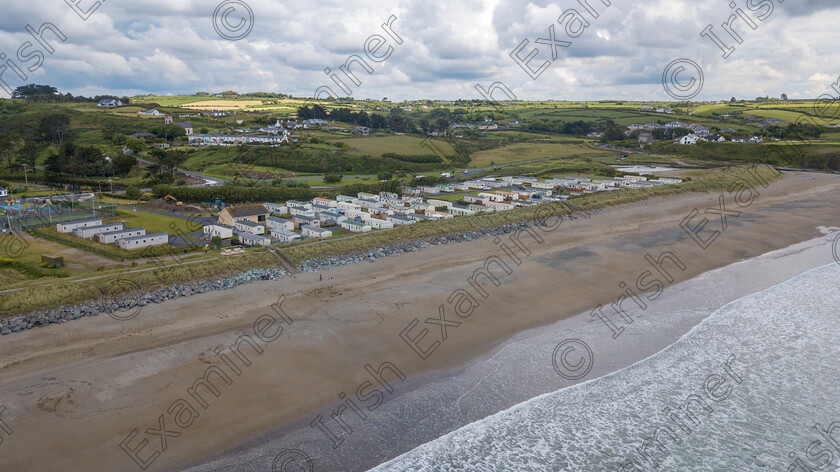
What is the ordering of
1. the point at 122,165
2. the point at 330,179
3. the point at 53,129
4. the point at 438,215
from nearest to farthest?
the point at 438,215, the point at 122,165, the point at 330,179, the point at 53,129

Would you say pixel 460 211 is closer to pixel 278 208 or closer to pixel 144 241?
pixel 278 208

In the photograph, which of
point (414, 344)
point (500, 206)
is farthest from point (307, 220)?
point (414, 344)

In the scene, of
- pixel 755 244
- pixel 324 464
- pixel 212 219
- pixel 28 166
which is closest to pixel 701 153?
pixel 755 244

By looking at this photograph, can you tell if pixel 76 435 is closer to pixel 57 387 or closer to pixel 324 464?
pixel 57 387

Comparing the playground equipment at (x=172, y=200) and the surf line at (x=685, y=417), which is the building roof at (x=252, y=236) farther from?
the surf line at (x=685, y=417)

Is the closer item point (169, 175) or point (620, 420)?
point (620, 420)

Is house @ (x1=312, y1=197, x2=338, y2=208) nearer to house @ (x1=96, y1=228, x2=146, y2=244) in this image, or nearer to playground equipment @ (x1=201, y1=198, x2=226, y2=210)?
playground equipment @ (x1=201, y1=198, x2=226, y2=210)
